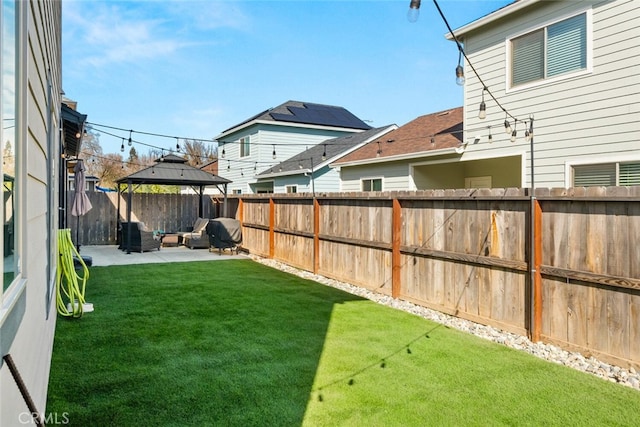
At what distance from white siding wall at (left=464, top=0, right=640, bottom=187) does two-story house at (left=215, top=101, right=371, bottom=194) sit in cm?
1096

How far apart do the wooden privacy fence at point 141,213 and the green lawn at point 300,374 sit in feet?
29.7

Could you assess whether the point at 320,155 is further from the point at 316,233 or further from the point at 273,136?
the point at 316,233

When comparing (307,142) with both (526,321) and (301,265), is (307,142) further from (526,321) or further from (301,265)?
(526,321)

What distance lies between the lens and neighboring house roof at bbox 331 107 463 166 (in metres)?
10.2

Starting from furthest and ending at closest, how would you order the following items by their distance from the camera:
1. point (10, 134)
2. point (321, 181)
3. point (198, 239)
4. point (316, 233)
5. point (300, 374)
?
point (321, 181) < point (198, 239) < point (316, 233) < point (300, 374) < point (10, 134)

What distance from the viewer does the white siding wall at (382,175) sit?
11219 millimetres

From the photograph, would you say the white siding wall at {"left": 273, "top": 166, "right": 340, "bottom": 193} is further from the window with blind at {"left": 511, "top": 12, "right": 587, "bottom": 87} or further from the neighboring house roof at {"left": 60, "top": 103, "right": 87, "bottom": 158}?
the window with blind at {"left": 511, "top": 12, "right": 587, "bottom": 87}

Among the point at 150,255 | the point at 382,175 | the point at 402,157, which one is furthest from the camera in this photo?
the point at 382,175

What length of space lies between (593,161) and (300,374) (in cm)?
617

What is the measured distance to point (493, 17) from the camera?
Answer: 825cm

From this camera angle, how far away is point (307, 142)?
19562 mm

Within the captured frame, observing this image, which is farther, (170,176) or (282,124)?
(282,124)

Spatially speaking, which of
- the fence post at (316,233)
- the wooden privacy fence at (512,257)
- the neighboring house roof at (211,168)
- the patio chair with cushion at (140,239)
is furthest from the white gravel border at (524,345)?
the neighboring house roof at (211,168)

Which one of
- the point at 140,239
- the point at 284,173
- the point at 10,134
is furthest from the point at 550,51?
the point at 140,239
